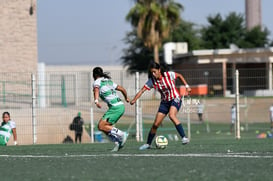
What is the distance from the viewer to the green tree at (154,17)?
188ft

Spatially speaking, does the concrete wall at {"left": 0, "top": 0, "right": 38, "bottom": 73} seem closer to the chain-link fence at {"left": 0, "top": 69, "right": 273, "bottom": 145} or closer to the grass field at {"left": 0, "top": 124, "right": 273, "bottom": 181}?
the chain-link fence at {"left": 0, "top": 69, "right": 273, "bottom": 145}

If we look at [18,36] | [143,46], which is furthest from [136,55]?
[18,36]

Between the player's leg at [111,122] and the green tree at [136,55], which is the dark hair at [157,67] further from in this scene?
the green tree at [136,55]

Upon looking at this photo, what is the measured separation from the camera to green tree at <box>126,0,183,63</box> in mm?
57188

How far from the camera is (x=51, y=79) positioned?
28250mm

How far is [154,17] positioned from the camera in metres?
57.4

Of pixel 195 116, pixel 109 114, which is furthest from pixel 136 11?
pixel 109 114

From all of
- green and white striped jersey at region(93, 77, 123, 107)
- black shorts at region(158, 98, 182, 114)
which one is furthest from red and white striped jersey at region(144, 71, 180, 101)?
green and white striped jersey at region(93, 77, 123, 107)

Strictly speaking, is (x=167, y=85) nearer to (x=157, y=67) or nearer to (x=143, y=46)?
(x=157, y=67)

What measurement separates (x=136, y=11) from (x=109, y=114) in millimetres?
43075

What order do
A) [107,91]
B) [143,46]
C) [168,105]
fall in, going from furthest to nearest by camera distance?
[143,46], [168,105], [107,91]

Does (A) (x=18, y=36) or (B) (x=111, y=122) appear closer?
(B) (x=111, y=122)
